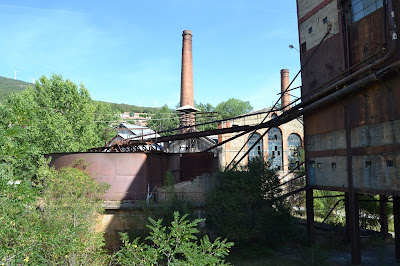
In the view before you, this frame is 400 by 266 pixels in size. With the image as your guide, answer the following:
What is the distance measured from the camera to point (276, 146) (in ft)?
108

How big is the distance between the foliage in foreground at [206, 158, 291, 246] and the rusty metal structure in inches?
64.2

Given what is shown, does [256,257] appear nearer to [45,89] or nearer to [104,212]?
[104,212]

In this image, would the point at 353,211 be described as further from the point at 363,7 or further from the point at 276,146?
the point at 276,146

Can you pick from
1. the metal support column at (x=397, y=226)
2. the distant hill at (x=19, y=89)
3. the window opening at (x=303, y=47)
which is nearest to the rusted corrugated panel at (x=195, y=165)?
the window opening at (x=303, y=47)

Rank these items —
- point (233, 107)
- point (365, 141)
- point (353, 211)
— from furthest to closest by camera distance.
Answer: point (233, 107) → point (353, 211) → point (365, 141)

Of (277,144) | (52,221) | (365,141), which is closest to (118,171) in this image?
(52,221)

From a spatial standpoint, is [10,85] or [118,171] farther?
[10,85]

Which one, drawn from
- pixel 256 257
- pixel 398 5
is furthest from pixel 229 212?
pixel 398 5

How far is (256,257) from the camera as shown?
581 inches

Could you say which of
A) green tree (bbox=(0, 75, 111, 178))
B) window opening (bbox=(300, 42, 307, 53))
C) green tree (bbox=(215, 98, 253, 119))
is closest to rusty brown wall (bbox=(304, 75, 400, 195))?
window opening (bbox=(300, 42, 307, 53))

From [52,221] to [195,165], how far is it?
10588 mm

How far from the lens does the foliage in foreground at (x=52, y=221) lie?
7.47 meters

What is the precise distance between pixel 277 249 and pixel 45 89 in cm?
2565

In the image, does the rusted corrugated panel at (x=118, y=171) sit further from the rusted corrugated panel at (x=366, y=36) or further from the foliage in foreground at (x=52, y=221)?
the rusted corrugated panel at (x=366, y=36)
